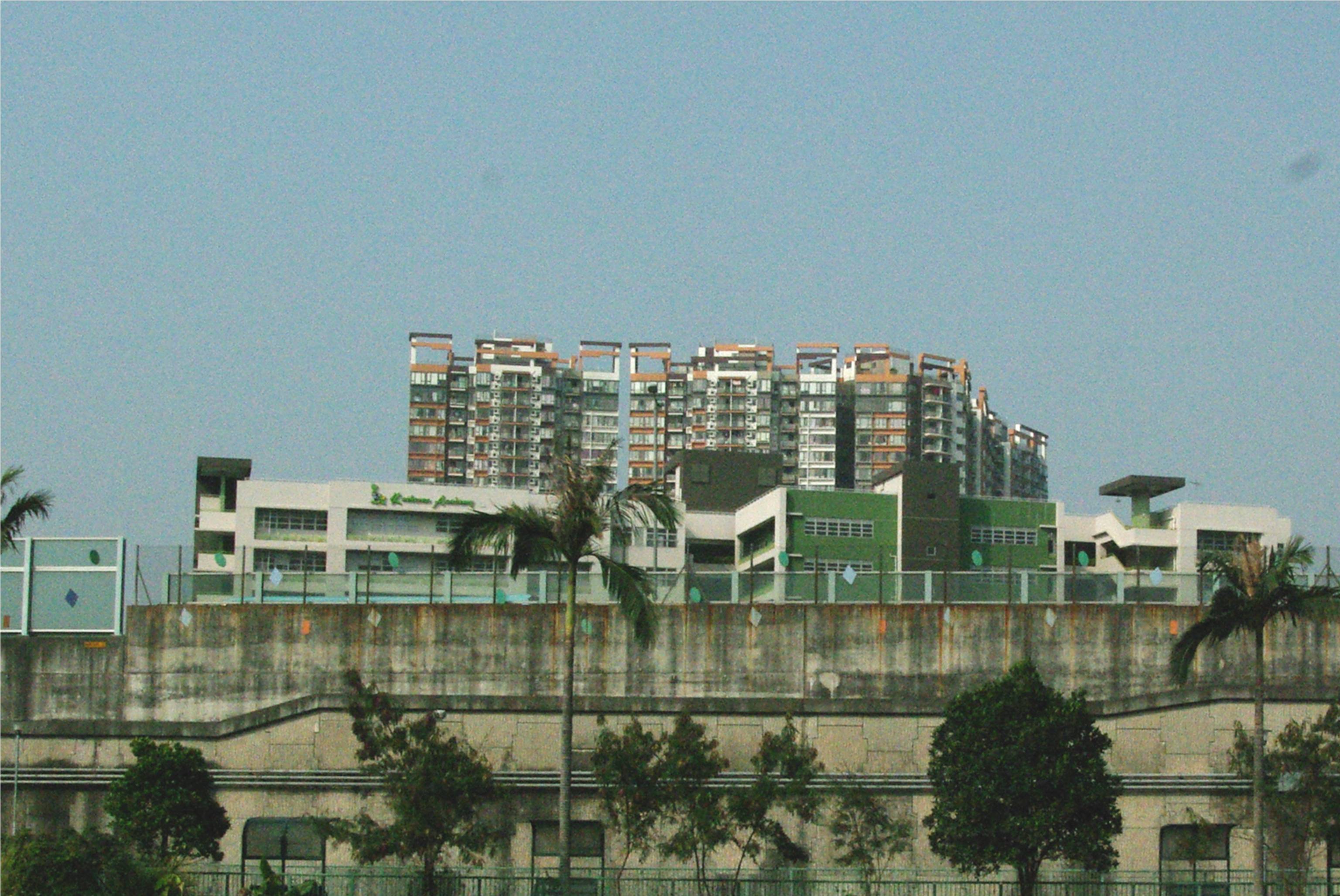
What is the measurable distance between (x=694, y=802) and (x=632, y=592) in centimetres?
605

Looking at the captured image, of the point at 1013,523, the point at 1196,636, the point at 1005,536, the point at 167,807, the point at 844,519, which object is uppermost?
the point at 1013,523

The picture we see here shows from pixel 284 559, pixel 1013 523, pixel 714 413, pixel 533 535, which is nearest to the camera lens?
pixel 533 535

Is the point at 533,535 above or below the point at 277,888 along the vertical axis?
above

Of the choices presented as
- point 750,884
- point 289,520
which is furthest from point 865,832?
point 289,520

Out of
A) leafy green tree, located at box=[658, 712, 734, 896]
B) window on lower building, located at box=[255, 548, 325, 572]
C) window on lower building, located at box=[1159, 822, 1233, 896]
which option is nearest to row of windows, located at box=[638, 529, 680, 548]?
window on lower building, located at box=[255, 548, 325, 572]

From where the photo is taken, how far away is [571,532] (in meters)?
34.8

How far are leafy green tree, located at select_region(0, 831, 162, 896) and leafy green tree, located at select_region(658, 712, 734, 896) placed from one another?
9983mm

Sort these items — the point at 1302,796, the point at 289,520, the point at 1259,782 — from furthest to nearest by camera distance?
the point at 289,520
the point at 1302,796
the point at 1259,782

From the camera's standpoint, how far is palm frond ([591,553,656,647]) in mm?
34688

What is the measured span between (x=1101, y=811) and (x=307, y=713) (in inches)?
699

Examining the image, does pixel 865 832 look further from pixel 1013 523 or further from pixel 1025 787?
pixel 1013 523

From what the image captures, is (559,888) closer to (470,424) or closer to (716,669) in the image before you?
(716,669)

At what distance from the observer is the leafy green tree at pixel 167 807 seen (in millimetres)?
39000

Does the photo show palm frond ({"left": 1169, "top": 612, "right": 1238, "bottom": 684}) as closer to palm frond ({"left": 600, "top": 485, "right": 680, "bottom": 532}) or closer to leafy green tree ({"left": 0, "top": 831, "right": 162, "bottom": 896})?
palm frond ({"left": 600, "top": 485, "right": 680, "bottom": 532})
